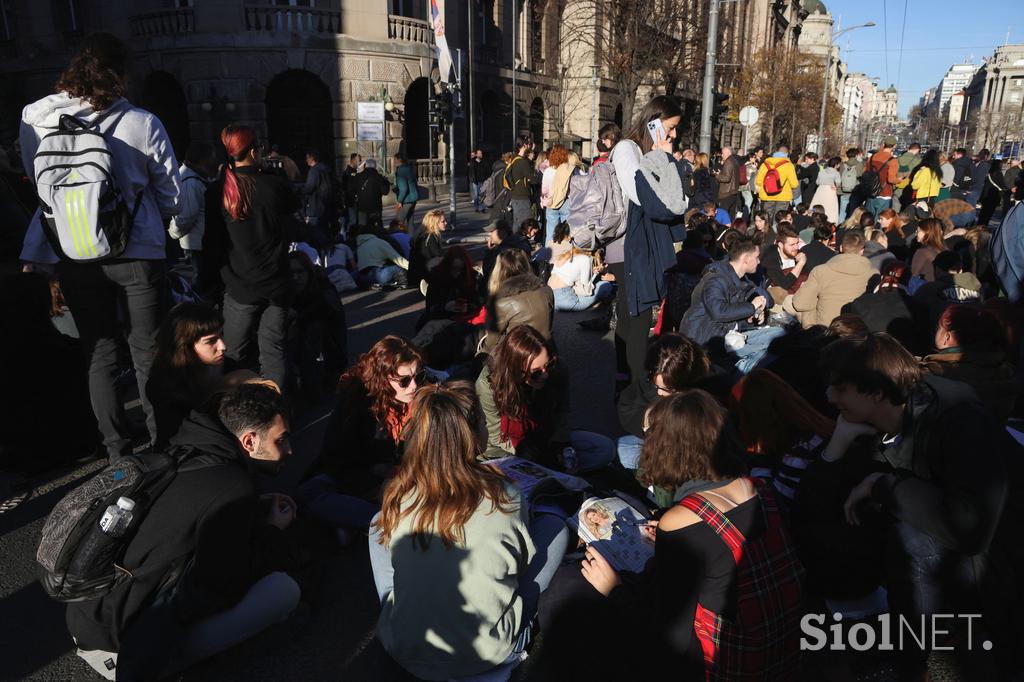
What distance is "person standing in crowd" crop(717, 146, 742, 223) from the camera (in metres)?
14.1

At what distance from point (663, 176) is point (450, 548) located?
344 centimetres

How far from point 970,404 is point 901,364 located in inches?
17.7

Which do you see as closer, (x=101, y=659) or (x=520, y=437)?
(x=101, y=659)

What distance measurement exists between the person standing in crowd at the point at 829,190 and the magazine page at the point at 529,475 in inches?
483

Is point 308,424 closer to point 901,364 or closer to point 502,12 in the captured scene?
point 901,364

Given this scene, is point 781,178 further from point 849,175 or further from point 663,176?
point 663,176

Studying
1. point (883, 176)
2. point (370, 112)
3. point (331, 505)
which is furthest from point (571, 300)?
point (370, 112)

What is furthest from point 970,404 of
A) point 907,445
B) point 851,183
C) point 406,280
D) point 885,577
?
point 851,183

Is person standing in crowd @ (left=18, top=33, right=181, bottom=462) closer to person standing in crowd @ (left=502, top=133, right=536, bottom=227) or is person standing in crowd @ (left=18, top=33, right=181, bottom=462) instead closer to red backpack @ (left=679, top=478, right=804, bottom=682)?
red backpack @ (left=679, top=478, right=804, bottom=682)

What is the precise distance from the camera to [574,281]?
9219 mm

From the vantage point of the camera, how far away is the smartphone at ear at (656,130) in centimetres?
520

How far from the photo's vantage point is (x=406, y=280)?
34.4 ft

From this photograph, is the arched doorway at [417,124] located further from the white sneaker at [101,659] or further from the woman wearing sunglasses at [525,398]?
the white sneaker at [101,659]

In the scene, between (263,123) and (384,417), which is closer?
(384,417)
